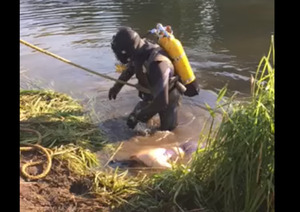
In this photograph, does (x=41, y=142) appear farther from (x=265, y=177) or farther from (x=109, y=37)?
(x=109, y=37)

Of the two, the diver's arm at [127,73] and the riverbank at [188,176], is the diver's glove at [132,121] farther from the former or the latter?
the riverbank at [188,176]

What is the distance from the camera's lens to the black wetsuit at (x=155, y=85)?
175 inches

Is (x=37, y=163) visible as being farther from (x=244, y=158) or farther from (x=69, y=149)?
(x=244, y=158)

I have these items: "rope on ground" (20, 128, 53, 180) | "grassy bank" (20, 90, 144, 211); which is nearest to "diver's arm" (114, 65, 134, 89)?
"grassy bank" (20, 90, 144, 211)

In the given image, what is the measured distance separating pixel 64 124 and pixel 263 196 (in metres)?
2.76

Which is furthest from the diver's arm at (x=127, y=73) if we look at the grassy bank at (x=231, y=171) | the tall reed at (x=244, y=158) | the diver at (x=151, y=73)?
the tall reed at (x=244, y=158)

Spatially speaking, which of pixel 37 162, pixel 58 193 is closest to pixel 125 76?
pixel 37 162

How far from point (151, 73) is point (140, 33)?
5.54 meters

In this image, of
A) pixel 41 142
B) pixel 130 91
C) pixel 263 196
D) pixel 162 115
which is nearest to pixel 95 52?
pixel 130 91

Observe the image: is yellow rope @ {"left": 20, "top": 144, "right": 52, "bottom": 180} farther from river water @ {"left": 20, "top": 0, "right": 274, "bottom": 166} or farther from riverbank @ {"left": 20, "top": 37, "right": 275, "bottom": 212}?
river water @ {"left": 20, "top": 0, "right": 274, "bottom": 166}

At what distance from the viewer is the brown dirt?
321cm

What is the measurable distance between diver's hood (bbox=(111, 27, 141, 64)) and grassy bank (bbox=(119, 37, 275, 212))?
1.72 m

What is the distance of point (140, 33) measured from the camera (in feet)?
32.3
